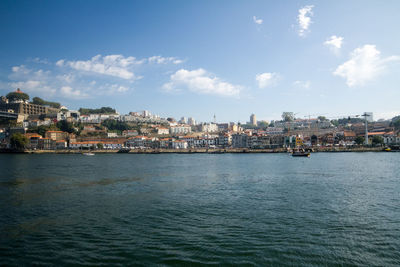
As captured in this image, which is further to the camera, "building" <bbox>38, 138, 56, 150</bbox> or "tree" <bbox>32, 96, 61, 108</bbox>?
"tree" <bbox>32, 96, 61, 108</bbox>

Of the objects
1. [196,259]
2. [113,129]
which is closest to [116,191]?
[196,259]

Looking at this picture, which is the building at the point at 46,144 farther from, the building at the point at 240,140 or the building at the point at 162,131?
the building at the point at 240,140

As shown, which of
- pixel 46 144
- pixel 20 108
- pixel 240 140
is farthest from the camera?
pixel 20 108

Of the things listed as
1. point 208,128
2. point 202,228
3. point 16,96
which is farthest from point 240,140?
point 16,96

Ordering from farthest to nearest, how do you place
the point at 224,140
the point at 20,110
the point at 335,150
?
the point at 20,110 → the point at 224,140 → the point at 335,150

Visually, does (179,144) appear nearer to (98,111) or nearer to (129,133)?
(129,133)

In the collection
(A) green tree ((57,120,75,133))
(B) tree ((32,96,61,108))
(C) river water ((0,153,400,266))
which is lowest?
(C) river water ((0,153,400,266))

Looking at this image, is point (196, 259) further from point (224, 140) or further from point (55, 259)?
point (224, 140)

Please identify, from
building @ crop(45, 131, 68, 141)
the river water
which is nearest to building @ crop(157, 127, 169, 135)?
building @ crop(45, 131, 68, 141)

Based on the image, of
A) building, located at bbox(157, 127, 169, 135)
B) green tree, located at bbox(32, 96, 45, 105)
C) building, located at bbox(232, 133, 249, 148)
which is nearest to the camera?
building, located at bbox(232, 133, 249, 148)

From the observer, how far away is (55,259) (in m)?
7.05

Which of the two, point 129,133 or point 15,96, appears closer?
point 129,133

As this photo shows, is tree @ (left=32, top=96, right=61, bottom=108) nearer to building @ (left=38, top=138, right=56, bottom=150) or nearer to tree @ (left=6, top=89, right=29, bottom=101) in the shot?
Result: tree @ (left=6, top=89, right=29, bottom=101)

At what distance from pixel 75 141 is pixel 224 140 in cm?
5479
